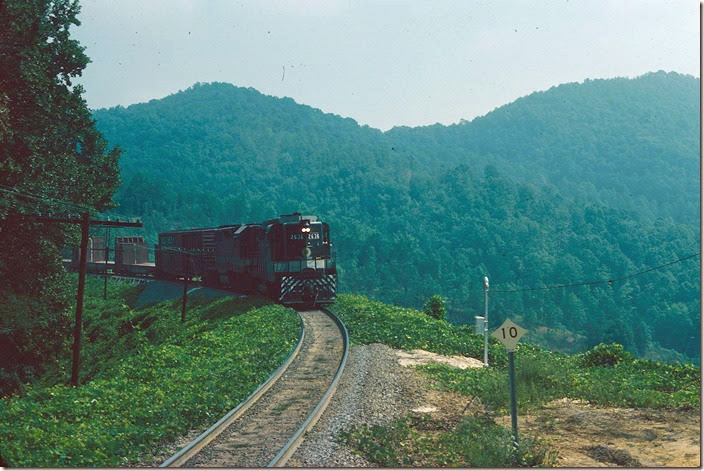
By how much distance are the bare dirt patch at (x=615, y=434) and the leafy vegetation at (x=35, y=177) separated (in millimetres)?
19881

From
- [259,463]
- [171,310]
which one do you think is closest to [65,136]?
[171,310]

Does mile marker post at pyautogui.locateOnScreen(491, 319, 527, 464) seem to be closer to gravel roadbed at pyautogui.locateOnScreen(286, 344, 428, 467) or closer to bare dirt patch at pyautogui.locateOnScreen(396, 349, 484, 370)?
gravel roadbed at pyautogui.locateOnScreen(286, 344, 428, 467)

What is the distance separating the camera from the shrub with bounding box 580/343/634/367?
23.2m

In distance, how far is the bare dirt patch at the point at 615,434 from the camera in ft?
36.4

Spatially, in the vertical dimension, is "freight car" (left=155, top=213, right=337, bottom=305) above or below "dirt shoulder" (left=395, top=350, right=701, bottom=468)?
above

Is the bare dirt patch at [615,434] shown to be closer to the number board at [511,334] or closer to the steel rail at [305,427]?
the number board at [511,334]

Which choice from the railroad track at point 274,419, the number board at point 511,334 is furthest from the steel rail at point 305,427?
the number board at point 511,334

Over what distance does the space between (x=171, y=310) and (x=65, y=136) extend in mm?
16407

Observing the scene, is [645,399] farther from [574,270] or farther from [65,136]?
[574,270]

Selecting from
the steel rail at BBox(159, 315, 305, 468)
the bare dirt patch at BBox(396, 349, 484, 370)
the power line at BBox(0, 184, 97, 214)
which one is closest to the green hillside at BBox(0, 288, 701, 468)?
the steel rail at BBox(159, 315, 305, 468)

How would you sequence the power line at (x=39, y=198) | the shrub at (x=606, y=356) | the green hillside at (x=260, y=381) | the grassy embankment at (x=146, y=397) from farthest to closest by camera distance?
the power line at (x=39, y=198) < the shrub at (x=606, y=356) < the grassy embankment at (x=146, y=397) < the green hillside at (x=260, y=381)

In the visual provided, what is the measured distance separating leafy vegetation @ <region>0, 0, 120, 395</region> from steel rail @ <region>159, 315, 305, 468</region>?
1219 centimetres

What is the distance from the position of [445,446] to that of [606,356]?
1446 cm

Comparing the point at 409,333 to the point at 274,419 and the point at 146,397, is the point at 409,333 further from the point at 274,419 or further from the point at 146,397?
the point at 146,397
